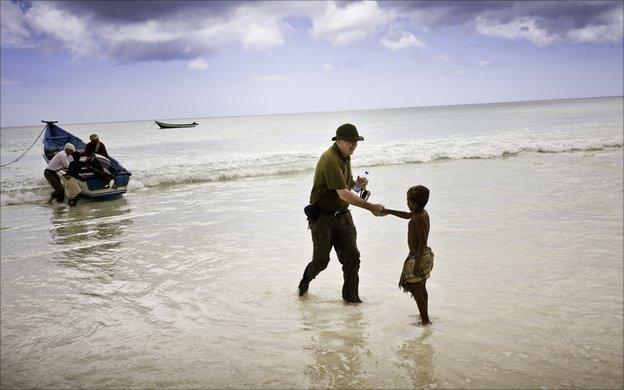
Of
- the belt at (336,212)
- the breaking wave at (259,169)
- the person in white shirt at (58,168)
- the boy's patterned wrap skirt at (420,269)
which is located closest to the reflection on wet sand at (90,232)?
the person in white shirt at (58,168)

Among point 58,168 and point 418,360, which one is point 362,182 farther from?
point 58,168

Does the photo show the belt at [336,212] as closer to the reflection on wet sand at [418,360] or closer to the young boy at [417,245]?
the young boy at [417,245]

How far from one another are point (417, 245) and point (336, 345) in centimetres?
126

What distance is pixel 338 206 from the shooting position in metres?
4.55

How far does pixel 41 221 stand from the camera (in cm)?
1087

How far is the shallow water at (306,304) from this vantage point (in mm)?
3479

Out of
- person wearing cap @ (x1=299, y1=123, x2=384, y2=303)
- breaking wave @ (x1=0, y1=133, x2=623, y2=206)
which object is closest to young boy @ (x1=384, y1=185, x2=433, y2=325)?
person wearing cap @ (x1=299, y1=123, x2=384, y2=303)

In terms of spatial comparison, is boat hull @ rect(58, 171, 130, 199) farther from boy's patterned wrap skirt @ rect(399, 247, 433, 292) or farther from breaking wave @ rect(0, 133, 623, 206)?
boy's patterned wrap skirt @ rect(399, 247, 433, 292)

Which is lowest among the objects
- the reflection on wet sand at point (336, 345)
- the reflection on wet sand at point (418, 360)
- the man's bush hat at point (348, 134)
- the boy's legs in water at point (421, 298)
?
the reflection on wet sand at point (418, 360)

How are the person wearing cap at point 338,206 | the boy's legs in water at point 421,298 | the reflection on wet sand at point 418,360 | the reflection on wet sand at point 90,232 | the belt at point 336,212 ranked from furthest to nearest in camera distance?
the reflection on wet sand at point 90,232
the belt at point 336,212
the person wearing cap at point 338,206
the boy's legs in water at point 421,298
the reflection on wet sand at point 418,360

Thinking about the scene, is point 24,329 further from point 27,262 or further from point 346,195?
point 346,195

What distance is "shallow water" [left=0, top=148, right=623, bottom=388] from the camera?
3479mm

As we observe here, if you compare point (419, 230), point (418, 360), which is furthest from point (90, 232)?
point (418, 360)

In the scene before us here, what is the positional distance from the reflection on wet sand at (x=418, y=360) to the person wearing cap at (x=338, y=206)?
1.13 meters
